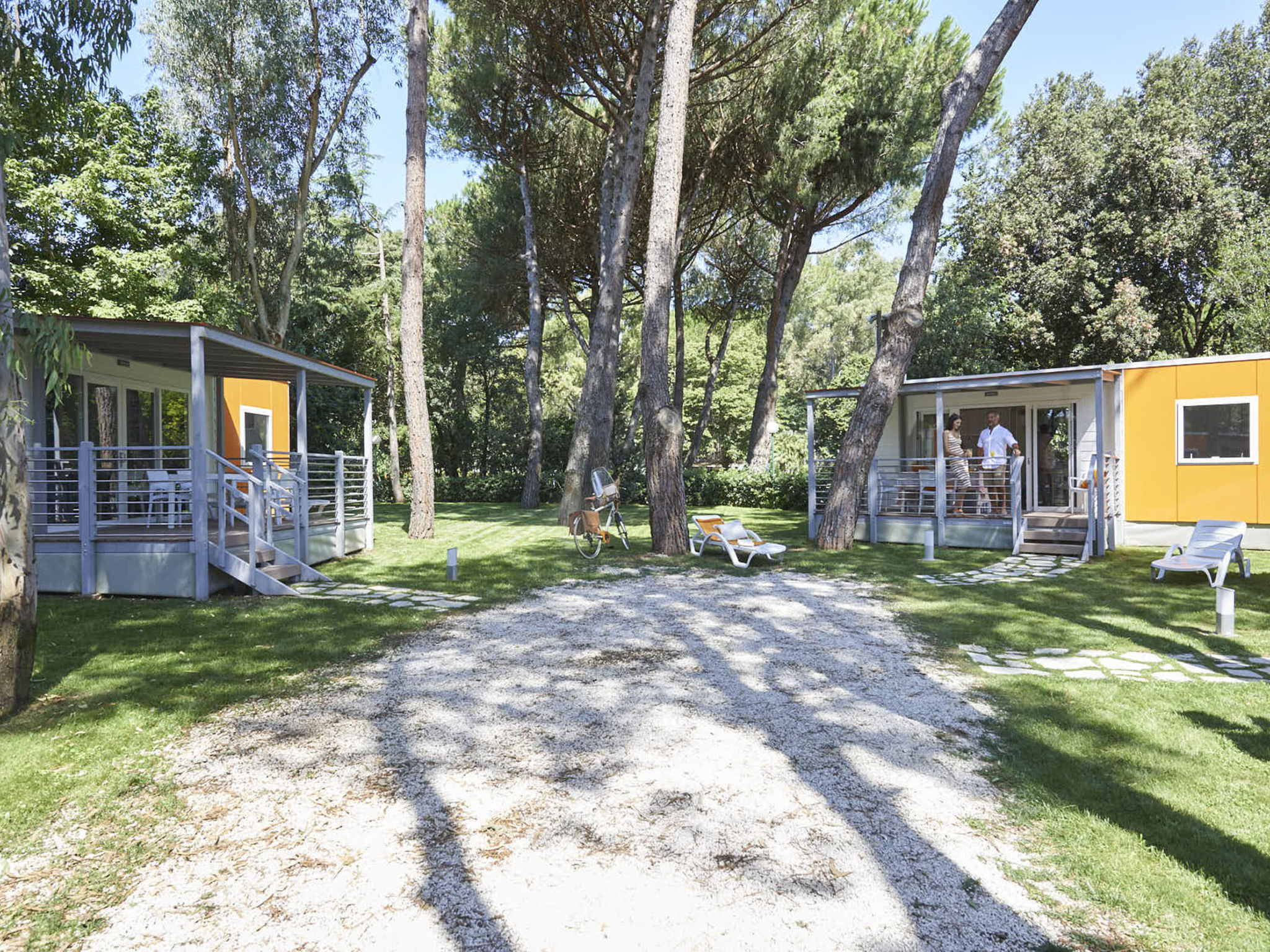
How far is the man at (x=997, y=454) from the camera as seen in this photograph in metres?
12.4

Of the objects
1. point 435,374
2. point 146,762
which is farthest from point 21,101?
point 435,374

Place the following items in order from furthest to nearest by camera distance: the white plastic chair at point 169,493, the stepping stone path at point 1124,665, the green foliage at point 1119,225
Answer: the green foliage at point 1119,225 < the white plastic chair at point 169,493 < the stepping stone path at point 1124,665

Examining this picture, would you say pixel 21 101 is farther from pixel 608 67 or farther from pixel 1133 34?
pixel 1133 34

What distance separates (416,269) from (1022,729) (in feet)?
39.1

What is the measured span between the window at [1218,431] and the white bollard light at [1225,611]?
6826 millimetres

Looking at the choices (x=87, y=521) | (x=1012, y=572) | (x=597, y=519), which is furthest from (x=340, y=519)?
(x=1012, y=572)

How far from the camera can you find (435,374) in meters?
28.0

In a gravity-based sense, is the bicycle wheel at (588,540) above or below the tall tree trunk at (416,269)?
below

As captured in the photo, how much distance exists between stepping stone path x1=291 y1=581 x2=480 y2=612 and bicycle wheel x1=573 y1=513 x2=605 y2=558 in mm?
2862

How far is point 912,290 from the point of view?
1118 cm

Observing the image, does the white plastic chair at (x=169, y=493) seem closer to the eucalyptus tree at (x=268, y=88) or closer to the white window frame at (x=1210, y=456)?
the eucalyptus tree at (x=268, y=88)

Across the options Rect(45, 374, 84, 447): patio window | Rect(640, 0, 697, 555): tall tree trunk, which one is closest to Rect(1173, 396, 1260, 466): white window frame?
Rect(640, 0, 697, 555): tall tree trunk

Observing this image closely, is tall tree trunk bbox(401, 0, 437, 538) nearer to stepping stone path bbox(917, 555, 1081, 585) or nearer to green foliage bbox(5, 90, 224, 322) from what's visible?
green foliage bbox(5, 90, 224, 322)

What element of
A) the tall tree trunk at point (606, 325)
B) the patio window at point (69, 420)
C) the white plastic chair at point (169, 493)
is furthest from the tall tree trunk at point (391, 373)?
the patio window at point (69, 420)
